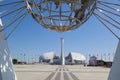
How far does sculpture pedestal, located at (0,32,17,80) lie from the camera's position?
1336 cm

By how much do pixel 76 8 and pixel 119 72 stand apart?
4219 millimetres

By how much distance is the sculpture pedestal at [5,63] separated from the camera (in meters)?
13.4

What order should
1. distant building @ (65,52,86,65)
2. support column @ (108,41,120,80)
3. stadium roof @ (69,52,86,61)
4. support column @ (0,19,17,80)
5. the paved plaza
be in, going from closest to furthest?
support column @ (0,19,17,80) < support column @ (108,41,120,80) < the paved plaza < distant building @ (65,52,86,65) < stadium roof @ (69,52,86,61)

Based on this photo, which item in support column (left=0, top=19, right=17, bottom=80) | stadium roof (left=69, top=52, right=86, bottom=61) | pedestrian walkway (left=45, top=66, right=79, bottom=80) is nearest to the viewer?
support column (left=0, top=19, right=17, bottom=80)

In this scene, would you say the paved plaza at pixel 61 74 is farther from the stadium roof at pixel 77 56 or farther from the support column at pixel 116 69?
the stadium roof at pixel 77 56

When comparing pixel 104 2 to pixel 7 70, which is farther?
pixel 7 70

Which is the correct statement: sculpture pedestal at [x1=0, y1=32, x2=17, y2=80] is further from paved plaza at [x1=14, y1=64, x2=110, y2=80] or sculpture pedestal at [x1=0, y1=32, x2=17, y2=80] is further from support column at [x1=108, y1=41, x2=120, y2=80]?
paved plaza at [x1=14, y1=64, x2=110, y2=80]

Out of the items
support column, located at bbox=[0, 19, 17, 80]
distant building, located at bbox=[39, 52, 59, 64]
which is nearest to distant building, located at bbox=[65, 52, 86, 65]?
distant building, located at bbox=[39, 52, 59, 64]

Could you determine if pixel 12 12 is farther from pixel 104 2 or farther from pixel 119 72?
pixel 119 72

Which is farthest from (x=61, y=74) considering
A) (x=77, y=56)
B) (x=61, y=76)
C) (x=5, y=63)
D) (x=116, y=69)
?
(x=77, y=56)

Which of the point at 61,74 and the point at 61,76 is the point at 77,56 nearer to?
the point at 61,74

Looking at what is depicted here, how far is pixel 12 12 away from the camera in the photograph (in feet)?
42.9

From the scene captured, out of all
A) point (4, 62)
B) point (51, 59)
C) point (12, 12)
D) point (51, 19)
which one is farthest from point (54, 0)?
point (51, 59)

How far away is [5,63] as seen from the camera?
13891mm
